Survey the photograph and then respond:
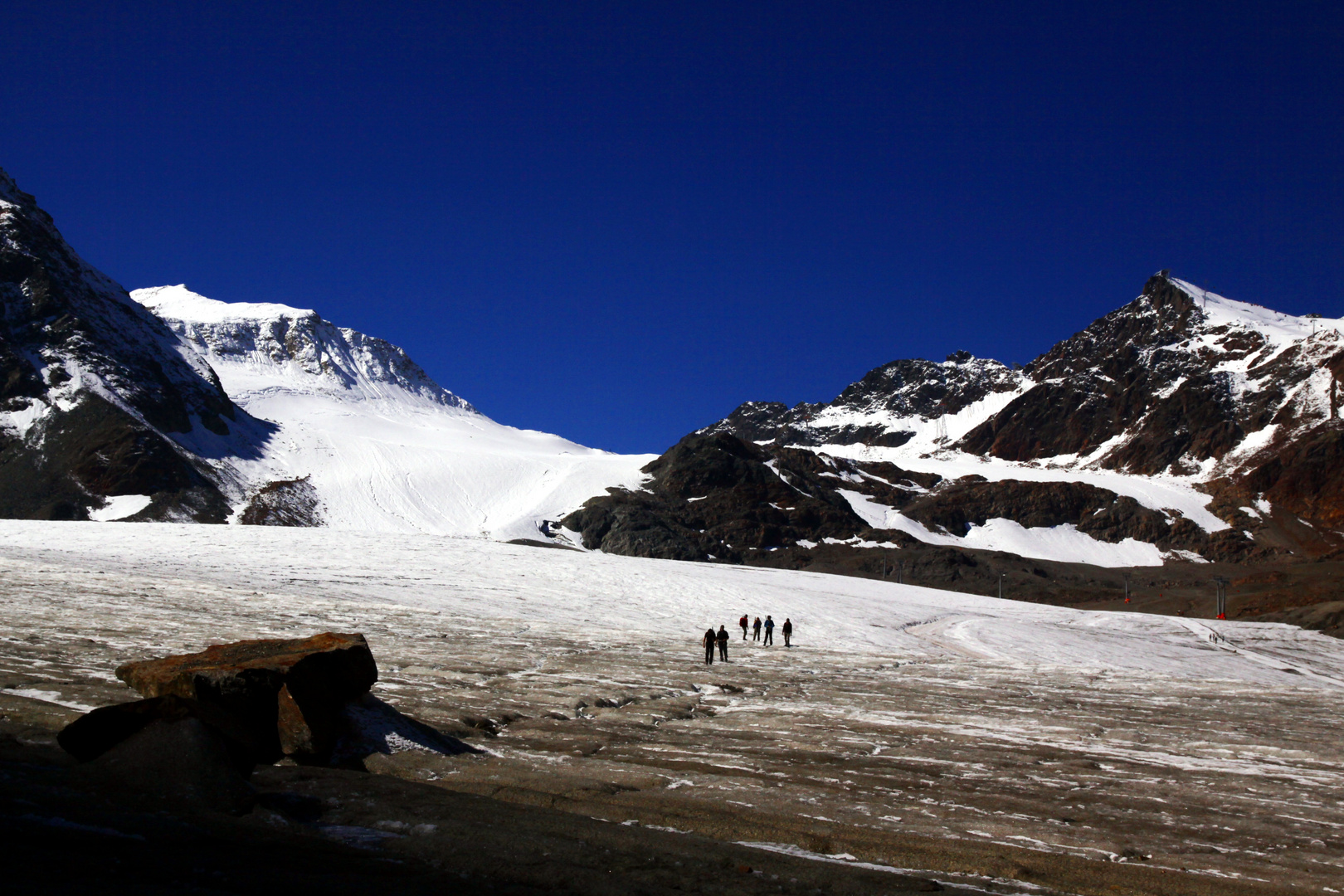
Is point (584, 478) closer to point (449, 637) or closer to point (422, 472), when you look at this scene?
point (422, 472)

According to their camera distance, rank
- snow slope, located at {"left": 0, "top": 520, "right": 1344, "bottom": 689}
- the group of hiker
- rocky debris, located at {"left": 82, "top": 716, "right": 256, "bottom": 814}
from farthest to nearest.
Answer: snow slope, located at {"left": 0, "top": 520, "right": 1344, "bottom": 689}, the group of hiker, rocky debris, located at {"left": 82, "top": 716, "right": 256, "bottom": 814}

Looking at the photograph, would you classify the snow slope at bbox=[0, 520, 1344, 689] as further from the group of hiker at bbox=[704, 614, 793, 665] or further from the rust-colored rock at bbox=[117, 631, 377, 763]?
the rust-colored rock at bbox=[117, 631, 377, 763]

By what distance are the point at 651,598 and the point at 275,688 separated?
36.0 m

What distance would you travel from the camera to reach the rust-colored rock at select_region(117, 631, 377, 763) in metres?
9.89

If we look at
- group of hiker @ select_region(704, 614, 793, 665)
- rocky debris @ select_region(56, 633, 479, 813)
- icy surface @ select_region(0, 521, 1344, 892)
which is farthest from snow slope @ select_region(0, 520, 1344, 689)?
rocky debris @ select_region(56, 633, 479, 813)

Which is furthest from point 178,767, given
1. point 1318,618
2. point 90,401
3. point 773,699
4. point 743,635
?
point 90,401

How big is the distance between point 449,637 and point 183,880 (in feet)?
68.0

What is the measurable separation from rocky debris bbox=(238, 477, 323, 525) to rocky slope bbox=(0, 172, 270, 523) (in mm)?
4922

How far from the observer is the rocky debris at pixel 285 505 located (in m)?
131

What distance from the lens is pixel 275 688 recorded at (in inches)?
402

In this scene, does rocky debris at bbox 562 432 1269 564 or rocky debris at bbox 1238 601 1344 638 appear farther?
rocky debris at bbox 562 432 1269 564

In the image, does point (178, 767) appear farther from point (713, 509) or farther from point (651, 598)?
point (713, 509)

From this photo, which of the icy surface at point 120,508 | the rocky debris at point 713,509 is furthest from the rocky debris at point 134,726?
the icy surface at point 120,508

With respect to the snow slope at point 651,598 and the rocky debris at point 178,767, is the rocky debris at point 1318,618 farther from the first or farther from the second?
the rocky debris at point 178,767
